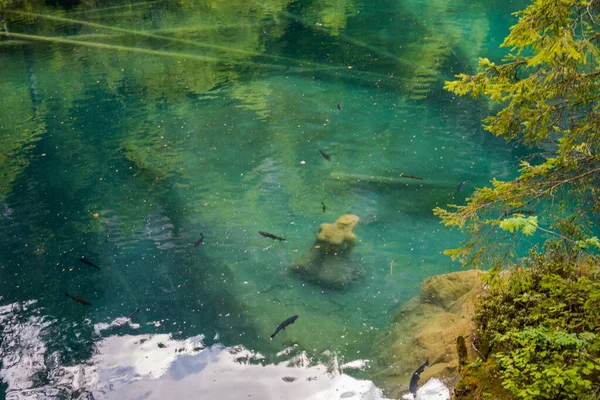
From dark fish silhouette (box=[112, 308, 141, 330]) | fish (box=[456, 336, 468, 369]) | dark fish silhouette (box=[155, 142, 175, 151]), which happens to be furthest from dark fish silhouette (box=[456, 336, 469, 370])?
dark fish silhouette (box=[155, 142, 175, 151])

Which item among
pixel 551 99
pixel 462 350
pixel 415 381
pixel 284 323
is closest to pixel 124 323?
pixel 284 323

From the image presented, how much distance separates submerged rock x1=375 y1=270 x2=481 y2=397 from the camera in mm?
6566

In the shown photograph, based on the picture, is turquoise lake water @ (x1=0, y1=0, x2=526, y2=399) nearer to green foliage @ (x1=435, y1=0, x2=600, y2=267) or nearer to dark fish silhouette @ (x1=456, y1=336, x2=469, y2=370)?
dark fish silhouette @ (x1=456, y1=336, x2=469, y2=370)

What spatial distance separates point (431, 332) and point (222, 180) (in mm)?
7221

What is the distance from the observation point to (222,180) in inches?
492

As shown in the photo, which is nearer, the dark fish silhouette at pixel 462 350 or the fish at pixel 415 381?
the dark fish silhouette at pixel 462 350

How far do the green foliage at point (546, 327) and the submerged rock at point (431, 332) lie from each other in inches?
21.3

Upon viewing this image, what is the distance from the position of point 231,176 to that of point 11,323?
20.2 feet

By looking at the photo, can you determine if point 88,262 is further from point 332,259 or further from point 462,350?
point 462,350

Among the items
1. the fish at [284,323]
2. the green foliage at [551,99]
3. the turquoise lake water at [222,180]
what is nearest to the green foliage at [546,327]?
the green foliage at [551,99]

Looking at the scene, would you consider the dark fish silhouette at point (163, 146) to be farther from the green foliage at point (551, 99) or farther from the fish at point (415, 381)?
the green foliage at point (551, 99)

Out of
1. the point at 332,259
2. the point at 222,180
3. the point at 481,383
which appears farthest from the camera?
the point at 222,180

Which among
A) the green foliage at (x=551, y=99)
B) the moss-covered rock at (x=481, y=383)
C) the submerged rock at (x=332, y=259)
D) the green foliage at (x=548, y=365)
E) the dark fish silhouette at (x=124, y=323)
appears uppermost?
the green foliage at (x=551, y=99)

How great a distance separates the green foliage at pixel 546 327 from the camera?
4.18 m
